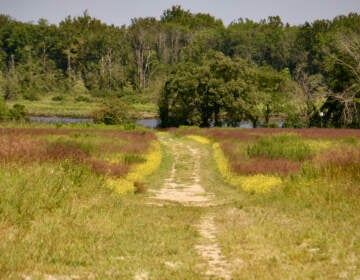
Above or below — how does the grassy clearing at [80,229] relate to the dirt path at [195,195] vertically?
above

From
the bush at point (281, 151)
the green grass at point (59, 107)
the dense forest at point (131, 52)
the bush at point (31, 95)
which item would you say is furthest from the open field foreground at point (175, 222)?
the bush at point (31, 95)

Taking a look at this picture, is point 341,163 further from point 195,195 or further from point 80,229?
point 80,229

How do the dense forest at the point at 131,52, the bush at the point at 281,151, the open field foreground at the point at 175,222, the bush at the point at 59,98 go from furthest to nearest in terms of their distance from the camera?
the dense forest at the point at 131,52, the bush at the point at 59,98, the bush at the point at 281,151, the open field foreground at the point at 175,222

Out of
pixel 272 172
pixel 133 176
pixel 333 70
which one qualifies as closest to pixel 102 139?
pixel 133 176

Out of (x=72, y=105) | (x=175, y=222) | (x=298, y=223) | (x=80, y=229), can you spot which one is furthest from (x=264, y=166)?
(x=72, y=105)

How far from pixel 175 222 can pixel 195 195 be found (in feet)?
20.8

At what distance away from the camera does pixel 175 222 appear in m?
12.5

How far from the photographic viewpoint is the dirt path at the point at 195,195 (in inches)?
348

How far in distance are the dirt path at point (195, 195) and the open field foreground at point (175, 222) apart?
44 mm

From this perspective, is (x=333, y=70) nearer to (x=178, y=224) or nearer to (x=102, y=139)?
(x=102, y=139)

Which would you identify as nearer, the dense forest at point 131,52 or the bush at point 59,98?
the bush at point 59,98

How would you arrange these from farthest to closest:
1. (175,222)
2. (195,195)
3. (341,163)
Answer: (195,195) → (341,163) → (175,222)

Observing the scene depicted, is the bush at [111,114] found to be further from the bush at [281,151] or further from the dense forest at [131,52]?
the bush at [281,151]

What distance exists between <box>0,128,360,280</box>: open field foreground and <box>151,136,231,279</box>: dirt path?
0.14 feet
